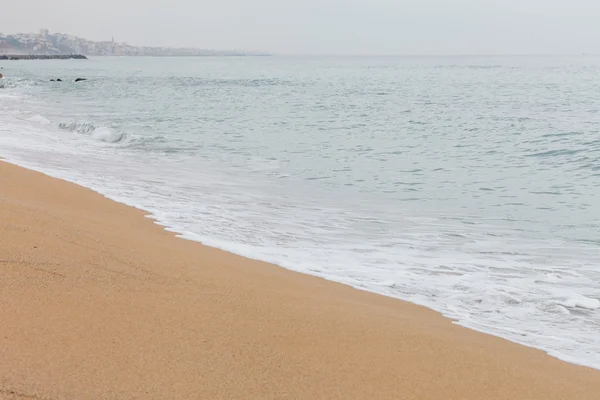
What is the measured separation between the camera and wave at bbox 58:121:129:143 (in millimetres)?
17000

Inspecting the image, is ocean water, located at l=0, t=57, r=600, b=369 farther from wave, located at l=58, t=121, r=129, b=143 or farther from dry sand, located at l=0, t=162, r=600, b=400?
dry sand, located at l=0, t=162, r=600, b=400

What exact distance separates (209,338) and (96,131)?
1585cm

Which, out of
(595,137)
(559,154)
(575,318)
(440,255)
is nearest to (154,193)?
(440,255)

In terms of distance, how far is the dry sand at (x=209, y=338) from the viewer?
2.48 m

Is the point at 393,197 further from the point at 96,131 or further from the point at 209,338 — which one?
the point at 96,131

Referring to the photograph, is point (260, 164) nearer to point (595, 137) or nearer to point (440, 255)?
point (440, 255)

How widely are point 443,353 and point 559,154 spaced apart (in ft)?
43.0

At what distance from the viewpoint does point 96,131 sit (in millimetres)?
17797

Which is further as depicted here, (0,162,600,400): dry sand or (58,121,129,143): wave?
(58,121,129,143): wave

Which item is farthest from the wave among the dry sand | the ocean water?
the dry sand

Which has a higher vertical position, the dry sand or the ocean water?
the dry sand

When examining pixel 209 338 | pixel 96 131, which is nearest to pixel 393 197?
pixel 209 338

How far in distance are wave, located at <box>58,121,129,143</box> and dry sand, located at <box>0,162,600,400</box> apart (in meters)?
12.7

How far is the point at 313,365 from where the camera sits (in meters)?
2.84
